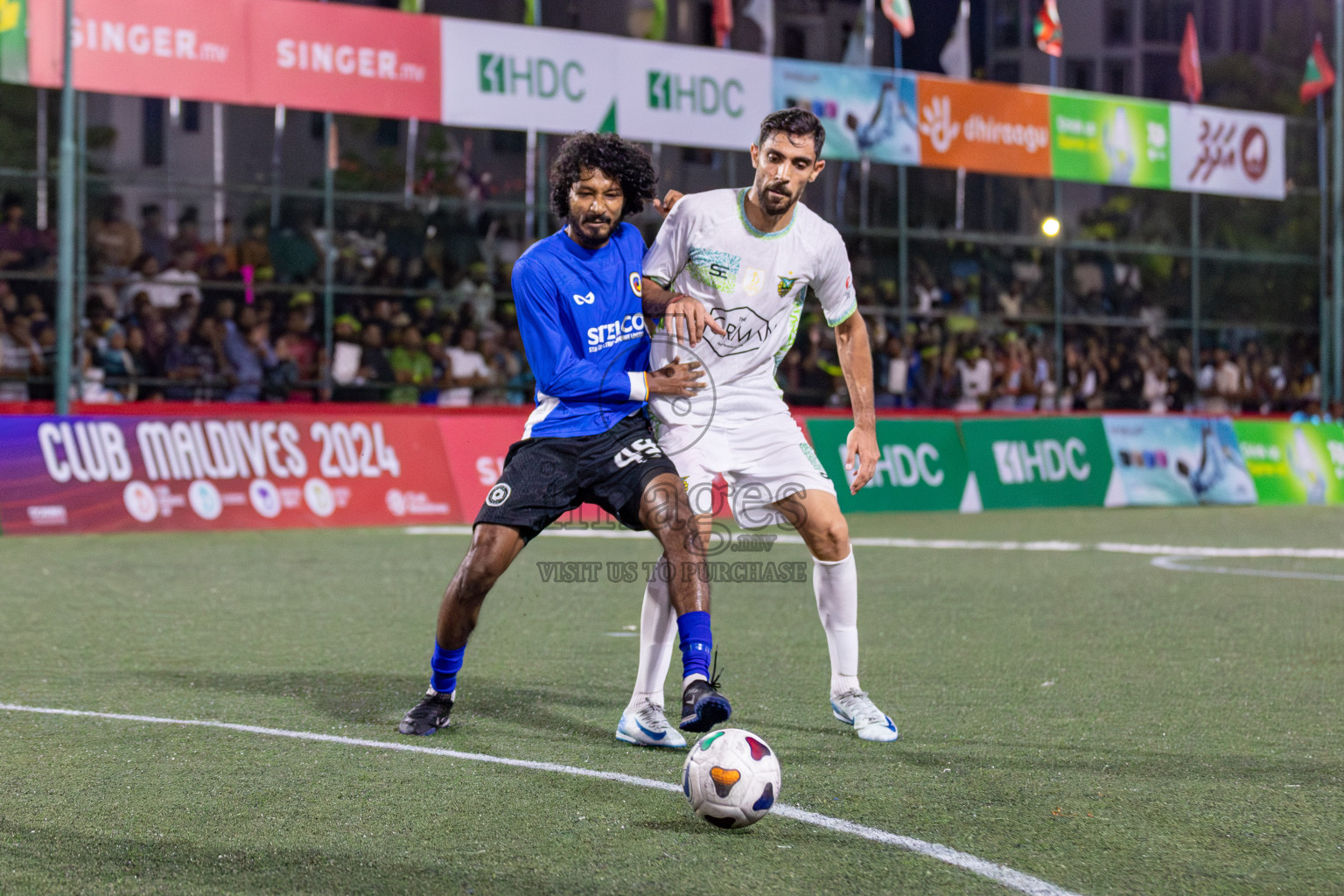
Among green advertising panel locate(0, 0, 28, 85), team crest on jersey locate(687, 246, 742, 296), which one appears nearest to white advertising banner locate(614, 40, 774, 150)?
green advertising panel locate(0, 0, 28, 85)

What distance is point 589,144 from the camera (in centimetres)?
536

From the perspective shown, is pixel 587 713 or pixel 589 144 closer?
pixel 589 144

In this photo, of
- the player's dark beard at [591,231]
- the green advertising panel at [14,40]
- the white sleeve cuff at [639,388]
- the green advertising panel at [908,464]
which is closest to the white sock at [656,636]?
the white sleeve cuff at [639,388]

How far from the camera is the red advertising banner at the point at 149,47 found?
15.9 meters

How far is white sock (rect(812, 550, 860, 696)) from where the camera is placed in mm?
5629

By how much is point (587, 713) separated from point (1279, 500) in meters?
15.8

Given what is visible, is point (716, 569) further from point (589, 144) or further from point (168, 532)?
point (589, 144)

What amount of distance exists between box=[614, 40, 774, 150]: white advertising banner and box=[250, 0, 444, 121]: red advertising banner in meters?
2.42

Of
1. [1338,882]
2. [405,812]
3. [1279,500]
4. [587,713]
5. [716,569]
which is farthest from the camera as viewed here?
[1279,500]

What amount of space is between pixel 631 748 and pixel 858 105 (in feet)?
53.9

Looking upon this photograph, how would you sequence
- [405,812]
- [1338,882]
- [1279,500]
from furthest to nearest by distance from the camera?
[1279,500] → [405,812] → [1338,882]

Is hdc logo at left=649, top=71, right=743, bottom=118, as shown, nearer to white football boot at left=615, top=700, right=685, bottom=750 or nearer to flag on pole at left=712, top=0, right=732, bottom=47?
flag on pole at left=712, top=0, right=732, bottom=47

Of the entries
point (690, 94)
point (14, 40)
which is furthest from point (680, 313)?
point (690, 94)

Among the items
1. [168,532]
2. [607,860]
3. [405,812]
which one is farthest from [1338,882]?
[168,532]
